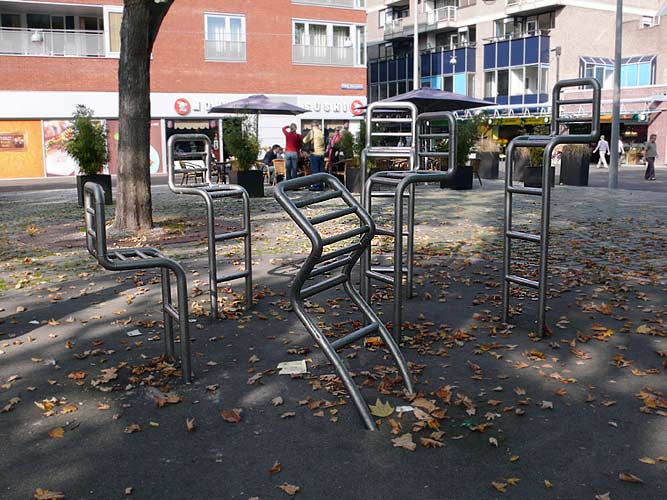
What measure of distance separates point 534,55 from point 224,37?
803 inches

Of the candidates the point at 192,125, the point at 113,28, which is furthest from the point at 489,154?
the point at 113,28

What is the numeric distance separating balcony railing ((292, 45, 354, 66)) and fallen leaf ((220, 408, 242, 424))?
3326cm

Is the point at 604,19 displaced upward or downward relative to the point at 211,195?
upward

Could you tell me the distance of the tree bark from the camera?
10555 mm

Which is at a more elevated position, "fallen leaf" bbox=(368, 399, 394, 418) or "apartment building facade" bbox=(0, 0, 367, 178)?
"apartment building facade" bbox=(0, 0, 367, 178)

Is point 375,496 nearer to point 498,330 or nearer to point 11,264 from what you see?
point 498,330

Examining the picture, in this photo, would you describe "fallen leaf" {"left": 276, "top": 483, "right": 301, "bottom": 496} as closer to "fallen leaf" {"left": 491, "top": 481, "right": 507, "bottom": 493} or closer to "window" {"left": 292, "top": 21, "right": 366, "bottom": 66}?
"fallen leaf" {"left": 491, "top": 481, "right": 507, "bottom": 493}

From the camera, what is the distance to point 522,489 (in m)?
3.29

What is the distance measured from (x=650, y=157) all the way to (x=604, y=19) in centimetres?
2653

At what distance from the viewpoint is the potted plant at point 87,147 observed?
1573cm

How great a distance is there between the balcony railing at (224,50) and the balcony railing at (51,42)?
4.72 meters

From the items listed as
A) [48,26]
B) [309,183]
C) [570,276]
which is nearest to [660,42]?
[48,26]

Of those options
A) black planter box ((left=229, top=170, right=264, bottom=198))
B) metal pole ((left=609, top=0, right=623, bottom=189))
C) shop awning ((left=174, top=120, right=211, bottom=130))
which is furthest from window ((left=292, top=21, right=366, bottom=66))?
black planter box ((left=229, top=170, right=264, bottom=198))

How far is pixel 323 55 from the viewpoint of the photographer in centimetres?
3678
